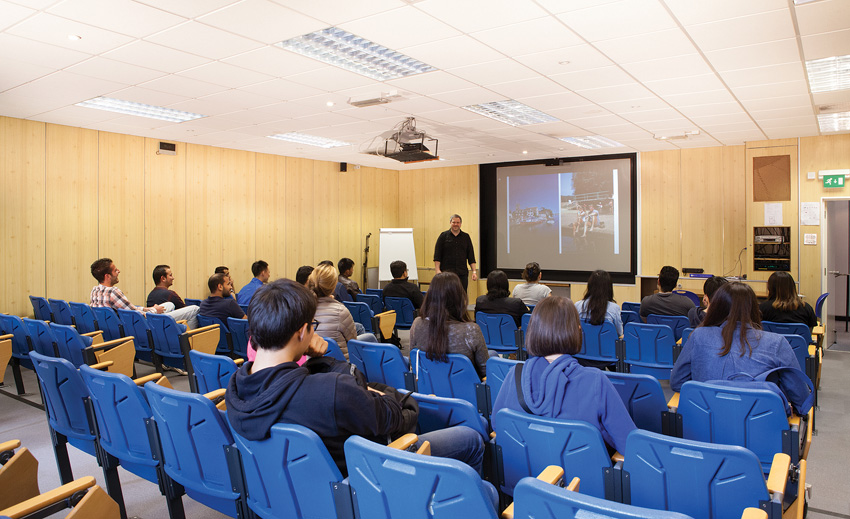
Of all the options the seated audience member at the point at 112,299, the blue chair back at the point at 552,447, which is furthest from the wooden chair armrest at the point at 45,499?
the seated audience member at the point at 112,299

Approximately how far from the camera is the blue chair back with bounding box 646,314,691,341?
510 cm

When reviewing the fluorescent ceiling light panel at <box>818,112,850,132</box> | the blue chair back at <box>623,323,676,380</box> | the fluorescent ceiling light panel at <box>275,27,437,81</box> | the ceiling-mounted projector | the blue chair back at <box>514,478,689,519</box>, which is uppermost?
the fluorescent ceiling light panel at <box>818,112,850,132</box>

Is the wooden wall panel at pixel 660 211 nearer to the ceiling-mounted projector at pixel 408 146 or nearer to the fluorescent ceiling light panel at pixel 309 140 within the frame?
the ceiling-mounted projector at pixel 408 146

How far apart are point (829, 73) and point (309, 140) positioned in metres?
7.16

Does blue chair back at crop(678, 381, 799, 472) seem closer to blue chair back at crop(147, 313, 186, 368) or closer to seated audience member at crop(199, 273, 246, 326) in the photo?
blue chair back at crop(147, 313, 186, 368)

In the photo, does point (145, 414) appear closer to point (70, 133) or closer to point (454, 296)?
point (454, 296)

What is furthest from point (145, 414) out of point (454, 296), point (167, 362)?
point (167, 362)

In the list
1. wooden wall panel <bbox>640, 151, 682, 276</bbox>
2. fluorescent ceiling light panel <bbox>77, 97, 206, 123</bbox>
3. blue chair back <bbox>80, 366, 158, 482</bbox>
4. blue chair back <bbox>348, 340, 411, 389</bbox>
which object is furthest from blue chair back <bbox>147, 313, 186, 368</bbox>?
wooden wall panel <bbox>640, 151, 682, 276</bbox>

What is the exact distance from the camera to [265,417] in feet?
6.08

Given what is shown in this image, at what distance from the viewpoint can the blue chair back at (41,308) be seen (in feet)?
21.7

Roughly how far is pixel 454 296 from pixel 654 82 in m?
3.71

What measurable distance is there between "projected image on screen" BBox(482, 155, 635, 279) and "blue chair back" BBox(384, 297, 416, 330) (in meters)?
5.49

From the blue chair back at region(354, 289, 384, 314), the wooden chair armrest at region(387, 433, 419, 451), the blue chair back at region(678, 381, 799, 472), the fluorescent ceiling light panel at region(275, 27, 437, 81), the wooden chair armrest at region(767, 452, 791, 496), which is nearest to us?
the wooden chair armrest at region(767, 452, 791, 496)

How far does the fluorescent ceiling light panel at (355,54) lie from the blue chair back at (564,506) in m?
3.85
